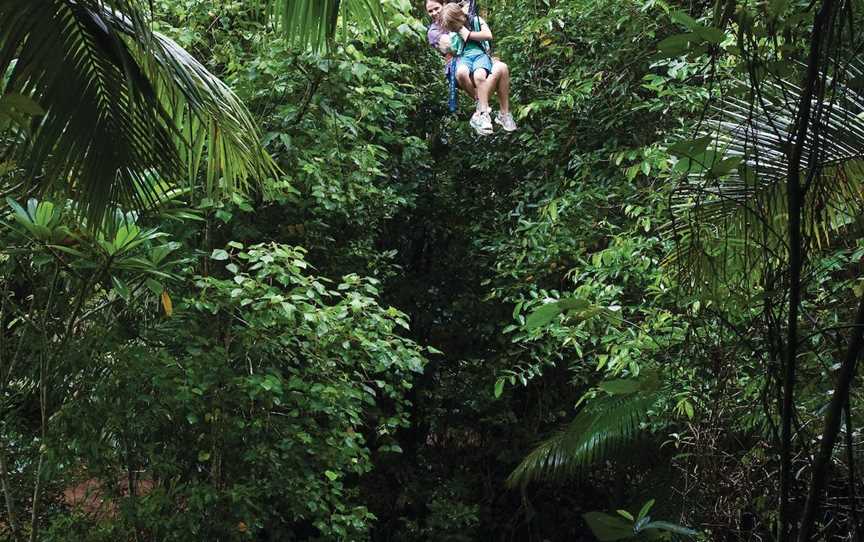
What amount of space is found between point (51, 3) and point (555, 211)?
3493 millimetres

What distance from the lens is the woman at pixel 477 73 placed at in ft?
16.5

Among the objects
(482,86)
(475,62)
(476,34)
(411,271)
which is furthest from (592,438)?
(411,271)

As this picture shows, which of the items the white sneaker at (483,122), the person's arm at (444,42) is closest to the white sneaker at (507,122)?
the white sneaker at (483,122)

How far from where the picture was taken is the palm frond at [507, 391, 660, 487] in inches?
156

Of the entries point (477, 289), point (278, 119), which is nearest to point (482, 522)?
point (477, 289)

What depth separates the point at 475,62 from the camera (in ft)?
16.7

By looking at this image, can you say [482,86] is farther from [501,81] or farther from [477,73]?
[501,81]

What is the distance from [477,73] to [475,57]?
9 cm

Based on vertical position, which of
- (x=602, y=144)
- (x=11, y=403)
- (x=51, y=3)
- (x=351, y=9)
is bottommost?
(x=11, y=403)

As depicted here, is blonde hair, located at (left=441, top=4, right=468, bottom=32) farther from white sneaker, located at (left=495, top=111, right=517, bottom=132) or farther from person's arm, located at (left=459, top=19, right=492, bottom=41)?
white sneaker, located at (left=495, top=111, right=517, bottom=132)

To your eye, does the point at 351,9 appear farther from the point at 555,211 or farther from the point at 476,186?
the point at 476,186

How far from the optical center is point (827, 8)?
1080 mm

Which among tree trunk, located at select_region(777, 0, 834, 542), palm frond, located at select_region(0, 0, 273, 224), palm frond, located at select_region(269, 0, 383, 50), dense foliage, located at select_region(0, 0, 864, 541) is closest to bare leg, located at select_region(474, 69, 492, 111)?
dense foliage, located at select_region(0, 0, 864, 541)

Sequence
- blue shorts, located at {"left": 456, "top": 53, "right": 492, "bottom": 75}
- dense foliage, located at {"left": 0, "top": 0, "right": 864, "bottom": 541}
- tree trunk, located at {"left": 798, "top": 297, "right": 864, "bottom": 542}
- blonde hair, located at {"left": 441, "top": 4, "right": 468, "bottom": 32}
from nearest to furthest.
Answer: tree trunk, located at {"left": 798, "top": 297, "right": 864, "bottom": 542} → dense foliage, located at {"left": 0, "top": 0, "right": 864, "bottom": 541} → blonde hair, located at {"left": 441, "top": 4, "right": 468, "bottom": 32} → blue shorts, located at {"left": 456, "top": 53, "right": 492, "bottom": 75}
